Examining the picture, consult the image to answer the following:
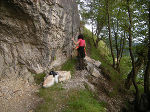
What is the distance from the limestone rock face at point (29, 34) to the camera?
4.96m

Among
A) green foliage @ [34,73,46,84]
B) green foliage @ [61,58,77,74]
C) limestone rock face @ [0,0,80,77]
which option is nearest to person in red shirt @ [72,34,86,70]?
green foliage @ [61,58,77,74]

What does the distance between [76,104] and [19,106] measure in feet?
8.92

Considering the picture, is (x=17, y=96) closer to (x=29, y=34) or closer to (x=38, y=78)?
(x=38, y=78)

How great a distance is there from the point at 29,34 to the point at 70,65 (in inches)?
165

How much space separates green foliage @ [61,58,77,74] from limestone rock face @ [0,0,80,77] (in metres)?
1.18

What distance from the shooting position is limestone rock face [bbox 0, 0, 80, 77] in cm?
496

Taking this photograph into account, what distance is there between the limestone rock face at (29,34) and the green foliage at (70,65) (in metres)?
1.18

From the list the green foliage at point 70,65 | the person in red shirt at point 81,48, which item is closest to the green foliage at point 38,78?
the green foliage at point 70,65

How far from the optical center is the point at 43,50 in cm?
657

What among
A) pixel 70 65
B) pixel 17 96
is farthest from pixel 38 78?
pixel 70 65

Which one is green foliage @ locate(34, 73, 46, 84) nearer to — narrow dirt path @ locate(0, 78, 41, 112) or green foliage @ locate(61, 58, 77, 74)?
narrow dirt path @ locate(0, 78, 41, 112)

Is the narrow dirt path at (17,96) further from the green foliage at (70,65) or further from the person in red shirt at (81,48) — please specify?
the person in red shirt at (81,48)

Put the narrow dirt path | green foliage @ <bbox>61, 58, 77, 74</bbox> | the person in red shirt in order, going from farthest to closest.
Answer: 1. green foliage @ <bbox>61, 58, 77, 74</bbox>
2. the person in red shirt
3. the narrow dirt path

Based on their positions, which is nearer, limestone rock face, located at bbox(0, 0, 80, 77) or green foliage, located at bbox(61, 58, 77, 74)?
limestone rock face, located at bbox(0, 0, 80, 77)
